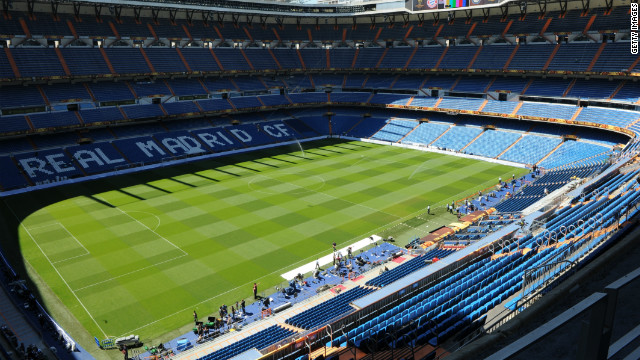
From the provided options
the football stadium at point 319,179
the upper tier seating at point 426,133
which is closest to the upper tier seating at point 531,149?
the football stadium at point 319,179

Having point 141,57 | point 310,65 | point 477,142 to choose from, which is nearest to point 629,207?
point 477,142

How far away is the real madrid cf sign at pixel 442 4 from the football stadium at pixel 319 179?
0.33m

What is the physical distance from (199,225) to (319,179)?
1752cm

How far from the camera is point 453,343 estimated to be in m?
14.0

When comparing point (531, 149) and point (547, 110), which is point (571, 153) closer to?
point (531, 149)

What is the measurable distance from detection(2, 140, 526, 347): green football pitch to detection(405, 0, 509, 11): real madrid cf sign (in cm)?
2609

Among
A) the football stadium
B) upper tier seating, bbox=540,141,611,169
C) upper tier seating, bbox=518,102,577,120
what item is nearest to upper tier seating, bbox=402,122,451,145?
the football stadium

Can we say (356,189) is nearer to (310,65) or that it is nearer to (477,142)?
(477,142)

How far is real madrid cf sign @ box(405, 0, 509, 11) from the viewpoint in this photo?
222ft

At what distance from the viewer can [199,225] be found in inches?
1538

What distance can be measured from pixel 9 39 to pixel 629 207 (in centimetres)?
7126

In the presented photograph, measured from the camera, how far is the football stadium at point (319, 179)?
1745cm

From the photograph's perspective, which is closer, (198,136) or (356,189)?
(356,189)

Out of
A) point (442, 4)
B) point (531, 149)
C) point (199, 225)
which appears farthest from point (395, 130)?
point (199, 225)
